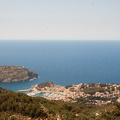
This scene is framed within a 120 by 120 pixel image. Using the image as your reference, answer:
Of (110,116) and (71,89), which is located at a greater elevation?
(110,116)

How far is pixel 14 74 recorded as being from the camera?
324ft

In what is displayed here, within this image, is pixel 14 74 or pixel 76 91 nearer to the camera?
pixel 76 91

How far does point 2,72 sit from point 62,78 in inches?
1532

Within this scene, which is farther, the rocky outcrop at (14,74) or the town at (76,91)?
the rocky outcrop at (14,74)

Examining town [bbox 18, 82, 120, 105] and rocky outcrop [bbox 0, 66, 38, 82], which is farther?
rocky outcrop [bbox 0, 66, 38, 82]

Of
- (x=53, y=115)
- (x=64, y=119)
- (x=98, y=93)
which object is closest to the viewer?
(x=64, y=119)

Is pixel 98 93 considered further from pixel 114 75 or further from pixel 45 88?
pixel 114 75

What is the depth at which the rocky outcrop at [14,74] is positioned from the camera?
93.9 metres

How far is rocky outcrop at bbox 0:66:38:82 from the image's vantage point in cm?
9394

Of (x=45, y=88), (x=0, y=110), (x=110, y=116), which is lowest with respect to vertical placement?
(x=45, y=88)

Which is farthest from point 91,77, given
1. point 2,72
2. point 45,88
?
point 2,72

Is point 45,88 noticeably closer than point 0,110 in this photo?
No

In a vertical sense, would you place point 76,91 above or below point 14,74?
below

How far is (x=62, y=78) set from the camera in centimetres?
10219
